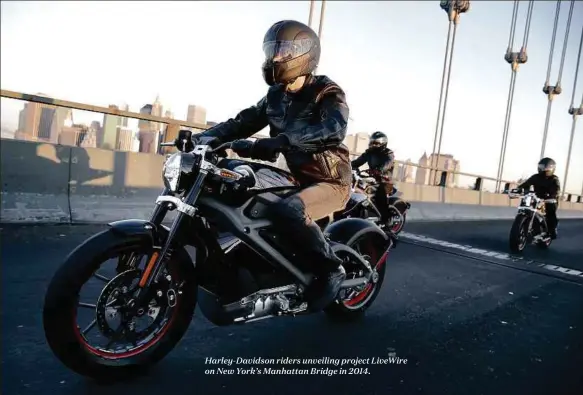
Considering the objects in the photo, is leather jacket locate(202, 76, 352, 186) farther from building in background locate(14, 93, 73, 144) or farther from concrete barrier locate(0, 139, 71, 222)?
building in background locate(14, 93, 73, 144)

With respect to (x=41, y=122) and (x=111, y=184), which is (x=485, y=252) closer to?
(x=111, y=184)

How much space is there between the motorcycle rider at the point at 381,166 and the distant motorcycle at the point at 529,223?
2.52m

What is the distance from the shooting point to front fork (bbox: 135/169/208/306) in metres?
2.28

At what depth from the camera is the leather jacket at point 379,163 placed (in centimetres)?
855

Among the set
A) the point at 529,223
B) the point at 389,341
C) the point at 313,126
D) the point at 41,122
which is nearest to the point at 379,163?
the point at 529,223

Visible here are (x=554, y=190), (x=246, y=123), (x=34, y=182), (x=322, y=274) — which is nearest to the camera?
(x=322, y=274)

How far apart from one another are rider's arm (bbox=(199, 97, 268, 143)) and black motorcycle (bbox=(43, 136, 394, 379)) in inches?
21.9

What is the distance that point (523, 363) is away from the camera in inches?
120

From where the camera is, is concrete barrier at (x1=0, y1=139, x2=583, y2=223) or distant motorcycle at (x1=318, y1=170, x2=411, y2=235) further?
distant motorcycle at (x1=318, y1=170, x2=411, y2=235)

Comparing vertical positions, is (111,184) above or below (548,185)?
below

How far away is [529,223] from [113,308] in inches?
349

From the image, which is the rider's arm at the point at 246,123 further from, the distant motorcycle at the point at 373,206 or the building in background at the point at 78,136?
the building in background at the point at 78,136

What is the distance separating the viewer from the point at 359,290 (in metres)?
3.57

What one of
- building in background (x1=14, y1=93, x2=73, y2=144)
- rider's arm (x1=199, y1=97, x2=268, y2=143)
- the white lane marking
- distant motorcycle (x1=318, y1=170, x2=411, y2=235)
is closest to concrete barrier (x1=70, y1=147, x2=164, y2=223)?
building in background (x1=14, y1=93, x2=73, y2=144)
